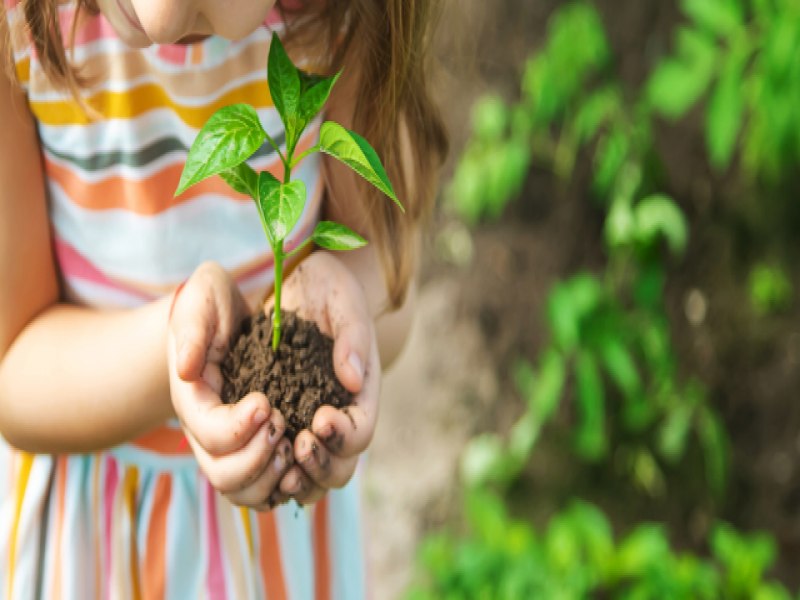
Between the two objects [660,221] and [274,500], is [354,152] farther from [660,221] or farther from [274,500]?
[660,221]

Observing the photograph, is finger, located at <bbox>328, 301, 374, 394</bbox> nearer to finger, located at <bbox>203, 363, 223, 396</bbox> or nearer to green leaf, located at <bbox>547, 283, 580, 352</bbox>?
finger, located at <bbox>203, 363, 223, 396</bbox>

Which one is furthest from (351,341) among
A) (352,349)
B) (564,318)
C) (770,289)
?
(770,289)

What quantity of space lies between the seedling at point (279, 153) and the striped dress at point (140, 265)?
16 centimetres

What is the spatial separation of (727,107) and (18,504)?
1.04 meters

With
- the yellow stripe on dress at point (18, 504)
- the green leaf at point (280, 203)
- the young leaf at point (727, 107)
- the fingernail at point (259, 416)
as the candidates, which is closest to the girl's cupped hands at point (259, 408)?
the fingernail at point (259, 416)

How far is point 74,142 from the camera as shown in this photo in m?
0.82

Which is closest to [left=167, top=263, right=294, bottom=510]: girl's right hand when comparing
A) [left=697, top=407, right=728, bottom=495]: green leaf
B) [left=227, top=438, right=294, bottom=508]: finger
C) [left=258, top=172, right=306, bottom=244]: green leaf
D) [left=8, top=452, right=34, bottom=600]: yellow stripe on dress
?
[left=227, top=438, right=294, bottom=508]: finger

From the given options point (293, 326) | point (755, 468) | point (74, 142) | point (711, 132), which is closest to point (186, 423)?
point (293, 326)

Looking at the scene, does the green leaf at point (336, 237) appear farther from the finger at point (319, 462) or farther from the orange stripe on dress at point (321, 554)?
the orange stripe on dress at point (321, 554)

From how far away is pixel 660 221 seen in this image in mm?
1569

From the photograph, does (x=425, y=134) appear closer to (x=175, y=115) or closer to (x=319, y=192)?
(x=319, y=192)

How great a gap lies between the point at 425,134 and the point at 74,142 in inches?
11.1

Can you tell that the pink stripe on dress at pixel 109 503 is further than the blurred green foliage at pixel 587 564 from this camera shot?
No

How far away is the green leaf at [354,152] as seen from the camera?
0.65m
